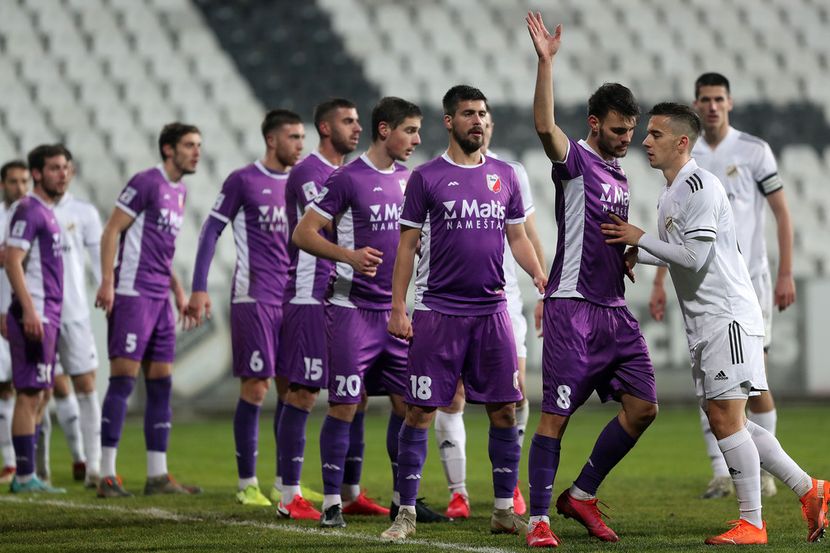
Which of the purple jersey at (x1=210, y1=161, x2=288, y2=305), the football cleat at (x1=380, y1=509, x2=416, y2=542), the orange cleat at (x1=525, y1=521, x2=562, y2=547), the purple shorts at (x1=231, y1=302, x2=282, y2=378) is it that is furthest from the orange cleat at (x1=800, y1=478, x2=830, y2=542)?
the purple jersey at (x1=210, y1=161, x2=288, y2=305)

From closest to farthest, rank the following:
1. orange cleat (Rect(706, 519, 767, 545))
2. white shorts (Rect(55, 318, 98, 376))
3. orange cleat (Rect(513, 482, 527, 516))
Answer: orange cleat (Rect(706, 519, 767, 545)) → orange cleat (Rect(513, 482, 527, 516)) → white shorts (Rect(55, 318, 98, 376))

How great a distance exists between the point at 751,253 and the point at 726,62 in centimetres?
1373

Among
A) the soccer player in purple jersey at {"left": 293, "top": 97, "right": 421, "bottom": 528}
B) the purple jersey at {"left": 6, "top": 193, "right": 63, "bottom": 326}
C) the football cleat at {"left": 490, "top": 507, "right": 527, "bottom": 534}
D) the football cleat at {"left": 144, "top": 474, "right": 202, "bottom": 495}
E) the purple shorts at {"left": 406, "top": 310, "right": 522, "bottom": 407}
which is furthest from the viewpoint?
the purple jersey at {"left": 6, "top": 193, "right": 63, "bottom": 326}

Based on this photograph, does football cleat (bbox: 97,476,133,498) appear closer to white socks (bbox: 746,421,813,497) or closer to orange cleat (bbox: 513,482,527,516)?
orange cleat (bbox: 513,482,527,516)

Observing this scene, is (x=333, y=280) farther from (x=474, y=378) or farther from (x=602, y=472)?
(x=602, y=472)

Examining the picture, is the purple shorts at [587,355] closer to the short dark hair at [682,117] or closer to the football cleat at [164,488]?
the short dark hair at [682,117]

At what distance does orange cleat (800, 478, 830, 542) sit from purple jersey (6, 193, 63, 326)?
564 centimetres

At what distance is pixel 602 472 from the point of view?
6402mm

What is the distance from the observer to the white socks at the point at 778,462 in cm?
614

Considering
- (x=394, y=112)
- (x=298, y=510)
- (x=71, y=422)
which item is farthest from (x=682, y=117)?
(x=71, y=422)

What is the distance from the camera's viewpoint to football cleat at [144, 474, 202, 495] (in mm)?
8805

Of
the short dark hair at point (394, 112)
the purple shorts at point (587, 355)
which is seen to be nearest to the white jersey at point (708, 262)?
the purple shorts at point (587, 355)

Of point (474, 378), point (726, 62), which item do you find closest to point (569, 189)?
point (474, 378)

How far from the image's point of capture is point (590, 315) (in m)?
6.18
